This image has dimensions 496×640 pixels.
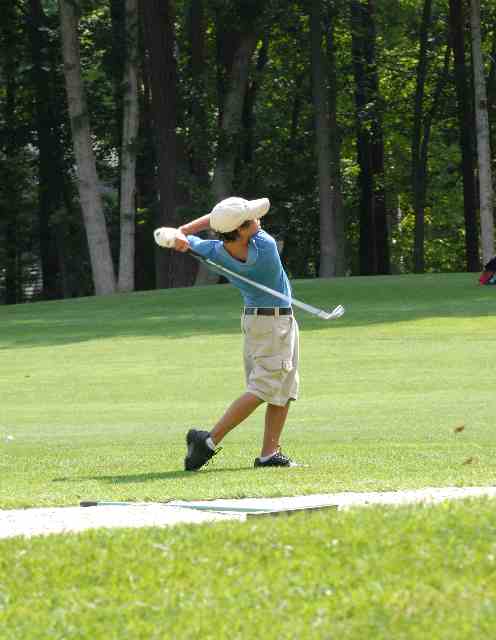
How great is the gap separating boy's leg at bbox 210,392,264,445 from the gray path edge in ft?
5.65

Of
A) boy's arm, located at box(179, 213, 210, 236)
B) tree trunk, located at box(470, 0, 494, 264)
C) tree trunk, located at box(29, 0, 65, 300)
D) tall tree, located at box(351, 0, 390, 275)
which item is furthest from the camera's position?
tree trunk, located at box(29, 0, 65, 300)

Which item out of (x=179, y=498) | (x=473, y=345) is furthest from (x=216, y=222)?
(x=473, y=345)

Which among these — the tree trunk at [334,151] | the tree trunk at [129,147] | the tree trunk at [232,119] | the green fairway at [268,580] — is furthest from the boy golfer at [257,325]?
the tree trunk at [334,151]

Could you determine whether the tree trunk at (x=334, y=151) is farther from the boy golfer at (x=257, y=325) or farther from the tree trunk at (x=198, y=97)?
the boy golfer at (x=257, y=325)

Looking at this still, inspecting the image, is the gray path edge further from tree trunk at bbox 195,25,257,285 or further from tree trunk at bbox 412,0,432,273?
tree trunk at bbox 412,0,432,273

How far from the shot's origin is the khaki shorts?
32.5 feet

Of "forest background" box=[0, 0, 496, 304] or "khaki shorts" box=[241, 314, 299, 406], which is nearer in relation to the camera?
"khaki shorts" box=[241, 314, 299, 406]

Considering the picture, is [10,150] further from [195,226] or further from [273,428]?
[273,428]

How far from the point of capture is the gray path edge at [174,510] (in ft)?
24.2

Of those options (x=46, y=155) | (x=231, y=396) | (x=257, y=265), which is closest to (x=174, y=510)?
(x=257, y=265)

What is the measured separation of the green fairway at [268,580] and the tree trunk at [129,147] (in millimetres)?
33251

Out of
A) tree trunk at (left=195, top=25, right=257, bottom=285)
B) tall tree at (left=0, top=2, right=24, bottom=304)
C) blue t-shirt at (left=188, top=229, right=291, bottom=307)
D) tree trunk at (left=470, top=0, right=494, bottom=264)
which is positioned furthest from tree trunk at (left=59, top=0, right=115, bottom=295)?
blue t-shirt at (left=188, top=229, right=291, bottom=307)

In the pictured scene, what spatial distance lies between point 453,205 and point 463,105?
14.2 metres

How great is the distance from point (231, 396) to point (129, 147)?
81.9 feet
